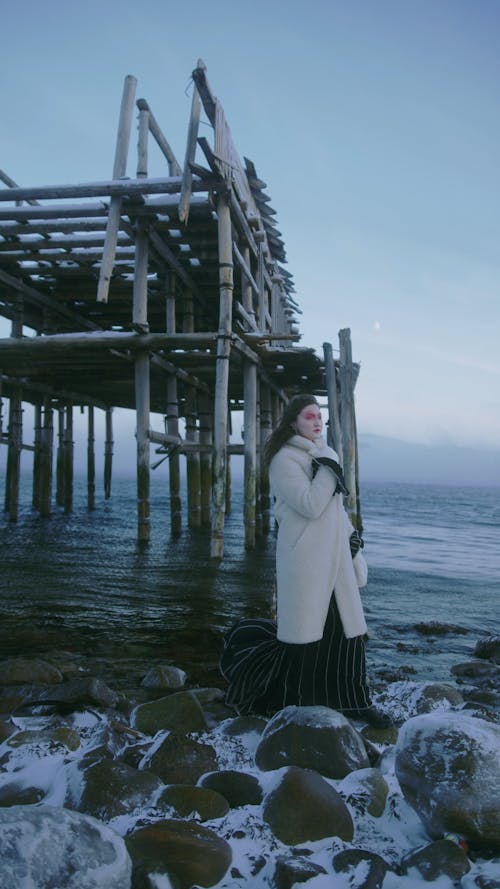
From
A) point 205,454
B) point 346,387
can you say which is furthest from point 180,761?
point 205,454

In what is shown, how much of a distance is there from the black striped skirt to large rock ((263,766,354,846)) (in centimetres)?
96

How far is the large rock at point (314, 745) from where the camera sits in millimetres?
3070

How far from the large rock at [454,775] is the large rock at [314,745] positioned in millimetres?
371

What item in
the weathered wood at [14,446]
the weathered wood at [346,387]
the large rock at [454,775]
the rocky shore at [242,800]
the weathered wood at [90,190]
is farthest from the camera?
the weathered wood at [14,446]

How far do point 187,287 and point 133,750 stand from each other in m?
13.2

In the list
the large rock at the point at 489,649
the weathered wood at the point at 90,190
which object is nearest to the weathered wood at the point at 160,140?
the weathered wood at the point at 90,190

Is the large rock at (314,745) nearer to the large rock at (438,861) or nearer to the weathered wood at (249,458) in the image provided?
the large rock at (438,861)

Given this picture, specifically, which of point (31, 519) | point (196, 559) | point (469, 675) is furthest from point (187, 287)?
point (469, 675)

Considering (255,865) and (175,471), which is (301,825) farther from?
(175,471)

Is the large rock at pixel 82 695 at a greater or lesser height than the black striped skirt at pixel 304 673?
lesser

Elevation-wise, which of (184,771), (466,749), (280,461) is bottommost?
(184,771)

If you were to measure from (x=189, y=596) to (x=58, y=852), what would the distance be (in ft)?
21.4

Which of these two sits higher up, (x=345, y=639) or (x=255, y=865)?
(x=345, y=639)

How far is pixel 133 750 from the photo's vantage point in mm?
3254
